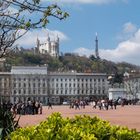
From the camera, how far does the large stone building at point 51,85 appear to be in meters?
154

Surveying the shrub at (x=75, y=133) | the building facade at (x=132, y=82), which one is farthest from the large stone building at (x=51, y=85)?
the shrub at (x=75, y=133)

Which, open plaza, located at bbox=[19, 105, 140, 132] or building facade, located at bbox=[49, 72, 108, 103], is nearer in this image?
open plaza, located at bbox=[19, 105, 140, 132]

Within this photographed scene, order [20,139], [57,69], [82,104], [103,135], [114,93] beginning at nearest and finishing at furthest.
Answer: [20,139] < [103,135] < [82,104] < [114,93] < [57,69]

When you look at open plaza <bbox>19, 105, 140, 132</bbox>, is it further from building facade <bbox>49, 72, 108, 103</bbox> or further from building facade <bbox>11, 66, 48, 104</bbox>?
building facade <bbox>49, 72, 108, 103</bbox>

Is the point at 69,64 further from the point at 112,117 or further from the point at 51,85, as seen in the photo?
the point at 112,117

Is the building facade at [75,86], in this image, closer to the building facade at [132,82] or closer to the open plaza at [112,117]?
the building facade at [132,82]

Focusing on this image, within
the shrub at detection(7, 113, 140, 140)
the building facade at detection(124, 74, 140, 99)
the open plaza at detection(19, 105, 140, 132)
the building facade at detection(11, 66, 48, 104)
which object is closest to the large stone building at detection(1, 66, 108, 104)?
the building facade at detection(11, 66, 48, 104)

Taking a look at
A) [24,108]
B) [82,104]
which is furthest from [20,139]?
[82,104]

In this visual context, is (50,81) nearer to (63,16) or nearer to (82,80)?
(82,80)

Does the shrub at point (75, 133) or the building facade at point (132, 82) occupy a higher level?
the shrub at point (75, 133)

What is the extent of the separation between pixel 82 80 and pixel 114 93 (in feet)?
192

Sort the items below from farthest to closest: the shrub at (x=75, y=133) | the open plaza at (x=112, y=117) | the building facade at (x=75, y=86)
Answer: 1. the building facade at (x=75, y=86)
2. the open plaza at (x=112, y=117)
3. the shrub at (x=75, y=133)

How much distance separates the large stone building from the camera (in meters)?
154

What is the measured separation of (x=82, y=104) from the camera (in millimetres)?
72062
